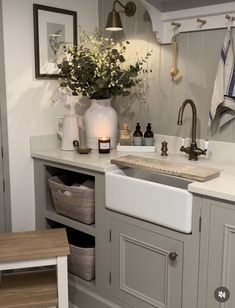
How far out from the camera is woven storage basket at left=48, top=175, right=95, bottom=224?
7.41 feet

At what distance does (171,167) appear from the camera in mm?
2014

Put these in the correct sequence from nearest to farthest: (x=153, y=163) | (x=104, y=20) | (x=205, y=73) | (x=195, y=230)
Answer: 1. (x=195, y=230)
2. (x=153, y=163)
3. (x=205, y=73)
4. (x=104, y=20)

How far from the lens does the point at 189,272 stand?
1810mm

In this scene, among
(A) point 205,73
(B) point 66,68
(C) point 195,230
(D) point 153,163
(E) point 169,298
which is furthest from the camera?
(B) point 66,68

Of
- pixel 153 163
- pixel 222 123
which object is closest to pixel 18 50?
pixel 153 163

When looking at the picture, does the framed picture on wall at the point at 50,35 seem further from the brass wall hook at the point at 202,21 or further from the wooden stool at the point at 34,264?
the wooden stool at the point at 34,264

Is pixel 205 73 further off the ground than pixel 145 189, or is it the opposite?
pixel 205 73

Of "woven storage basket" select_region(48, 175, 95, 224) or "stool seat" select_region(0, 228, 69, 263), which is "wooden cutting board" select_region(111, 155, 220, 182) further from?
"stool seat" select_region(0, 228, 69, 263)

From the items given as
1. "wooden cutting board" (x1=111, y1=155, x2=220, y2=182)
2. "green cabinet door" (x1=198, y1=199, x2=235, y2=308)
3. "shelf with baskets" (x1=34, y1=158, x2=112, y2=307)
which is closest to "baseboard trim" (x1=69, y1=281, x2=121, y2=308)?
"shelf with baskets" (x1=34, y1=158, x2=112, y2=307)

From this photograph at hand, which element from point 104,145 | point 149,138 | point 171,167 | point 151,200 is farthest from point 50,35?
point 151,200

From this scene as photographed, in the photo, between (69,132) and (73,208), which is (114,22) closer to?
(69,132)

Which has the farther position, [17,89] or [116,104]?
[116,104]

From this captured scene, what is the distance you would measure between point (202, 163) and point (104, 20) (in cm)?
131

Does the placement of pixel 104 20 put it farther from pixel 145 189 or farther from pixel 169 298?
pixel 169 298
